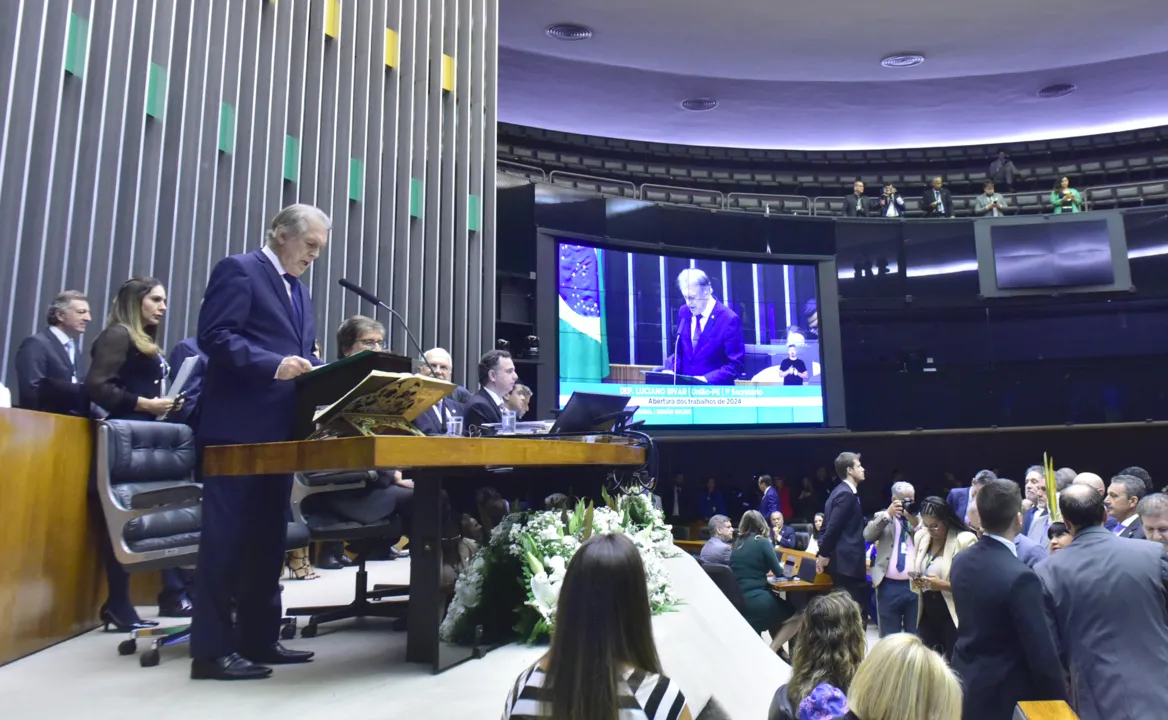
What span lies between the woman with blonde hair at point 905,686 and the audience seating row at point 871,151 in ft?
39.3

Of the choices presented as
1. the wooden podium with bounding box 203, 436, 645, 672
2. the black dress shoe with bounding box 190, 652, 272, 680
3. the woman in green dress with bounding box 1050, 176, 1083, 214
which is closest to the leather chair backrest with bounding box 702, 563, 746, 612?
the wooden podium with bounding box 203, 436, 645, 672

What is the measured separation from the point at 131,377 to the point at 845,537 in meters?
4.24

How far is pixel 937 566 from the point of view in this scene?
4.20 metres

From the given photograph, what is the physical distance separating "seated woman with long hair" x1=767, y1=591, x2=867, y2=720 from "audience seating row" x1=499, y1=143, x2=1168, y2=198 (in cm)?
1084

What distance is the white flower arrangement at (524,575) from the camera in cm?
222

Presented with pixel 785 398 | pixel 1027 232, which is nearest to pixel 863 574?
pixel 785 398

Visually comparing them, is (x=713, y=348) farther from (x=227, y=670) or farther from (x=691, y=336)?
(x=227, y=670)

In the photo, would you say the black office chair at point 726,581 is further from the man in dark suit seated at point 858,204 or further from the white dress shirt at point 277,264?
the man in dark suit seated at point 858,204

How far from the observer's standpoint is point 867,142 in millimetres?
15609

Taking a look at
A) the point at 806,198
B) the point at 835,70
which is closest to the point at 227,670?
the point at 806,198

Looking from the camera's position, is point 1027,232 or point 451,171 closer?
point 451,171

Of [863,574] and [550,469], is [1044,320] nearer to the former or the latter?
[863,574]

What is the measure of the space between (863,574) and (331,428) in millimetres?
4465

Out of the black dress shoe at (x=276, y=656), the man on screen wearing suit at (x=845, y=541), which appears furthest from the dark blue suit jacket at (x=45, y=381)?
the man on screen wearing suit at (x=845, y=541)
